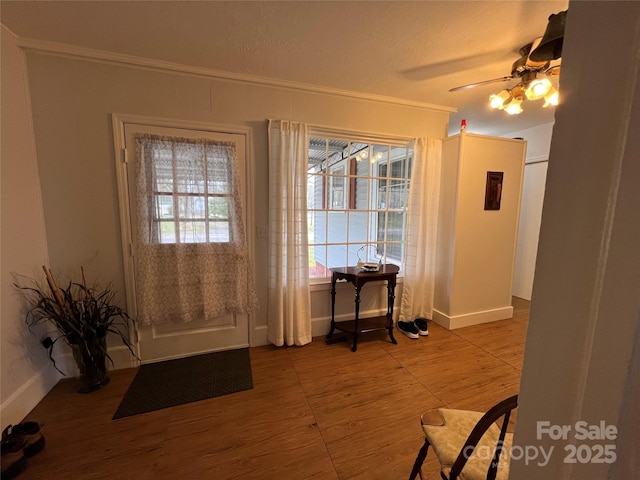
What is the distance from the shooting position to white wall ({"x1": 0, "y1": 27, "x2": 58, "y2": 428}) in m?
1.66

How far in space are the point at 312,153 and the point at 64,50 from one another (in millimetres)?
2008

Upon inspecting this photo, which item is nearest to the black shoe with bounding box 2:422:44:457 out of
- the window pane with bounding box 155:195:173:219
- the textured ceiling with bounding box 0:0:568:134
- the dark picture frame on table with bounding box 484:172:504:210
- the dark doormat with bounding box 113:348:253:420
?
the dark doormat with bounding box 113:348:253:420

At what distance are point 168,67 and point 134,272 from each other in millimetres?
1708

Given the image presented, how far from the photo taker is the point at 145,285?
2.19 meters

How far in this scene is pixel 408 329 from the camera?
2.86m

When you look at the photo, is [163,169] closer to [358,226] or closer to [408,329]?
[358,226]

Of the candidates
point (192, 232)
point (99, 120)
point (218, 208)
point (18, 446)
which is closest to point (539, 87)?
point (218, 208)

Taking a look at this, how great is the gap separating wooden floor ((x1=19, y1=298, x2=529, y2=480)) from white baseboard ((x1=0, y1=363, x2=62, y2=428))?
6cm

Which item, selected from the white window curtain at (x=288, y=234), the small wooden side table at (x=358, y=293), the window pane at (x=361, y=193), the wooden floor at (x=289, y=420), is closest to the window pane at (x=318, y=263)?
the small wooden side table at (x=358, y=293)

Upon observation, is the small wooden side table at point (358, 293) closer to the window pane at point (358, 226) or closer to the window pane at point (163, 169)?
the window pane at point (358, 226)

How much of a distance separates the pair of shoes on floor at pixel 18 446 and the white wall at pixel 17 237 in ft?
0.64

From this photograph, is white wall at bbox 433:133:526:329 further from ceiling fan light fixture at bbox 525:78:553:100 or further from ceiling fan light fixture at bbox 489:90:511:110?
ceiling fan light fixture at bbox 525:78:553:100

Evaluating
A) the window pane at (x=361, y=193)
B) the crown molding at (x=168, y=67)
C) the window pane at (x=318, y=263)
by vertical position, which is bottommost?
the window pane at (x=318, y=263)

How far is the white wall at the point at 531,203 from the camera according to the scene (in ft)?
12.2
